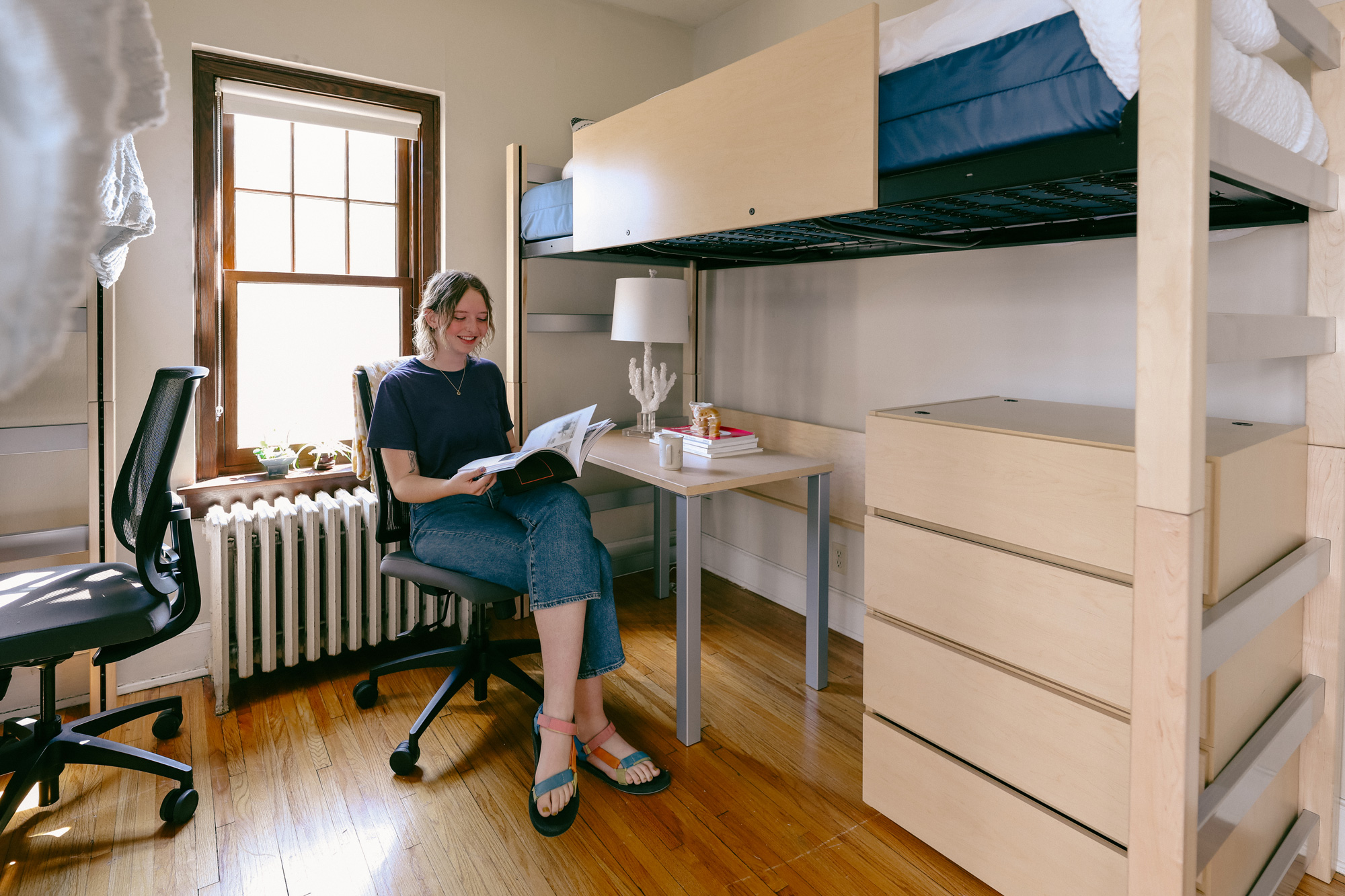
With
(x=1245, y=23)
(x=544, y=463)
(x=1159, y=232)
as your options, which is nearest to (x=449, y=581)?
(x=544, y=463)

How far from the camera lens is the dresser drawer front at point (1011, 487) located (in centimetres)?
131

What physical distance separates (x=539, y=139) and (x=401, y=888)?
258 cm

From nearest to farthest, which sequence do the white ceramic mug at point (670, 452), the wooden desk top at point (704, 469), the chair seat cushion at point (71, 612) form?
the chair seat cushion at point (71, 612)
the wooden desk top at point (704, 469)
the white ceramic mug at point (670, 452)

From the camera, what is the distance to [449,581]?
1974 millimetres

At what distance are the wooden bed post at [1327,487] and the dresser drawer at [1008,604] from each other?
0.63 metres

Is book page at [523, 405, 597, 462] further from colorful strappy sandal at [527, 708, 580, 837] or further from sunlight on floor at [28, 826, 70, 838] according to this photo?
sunlight on floor at [28, 826, 70, 838]

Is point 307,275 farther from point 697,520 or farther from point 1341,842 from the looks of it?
point 1341,842

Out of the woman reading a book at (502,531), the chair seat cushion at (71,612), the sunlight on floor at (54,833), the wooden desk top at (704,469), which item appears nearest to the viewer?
the chair seat cushion at (71,612)

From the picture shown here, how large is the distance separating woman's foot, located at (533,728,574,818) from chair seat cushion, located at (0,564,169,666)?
910 millimetres

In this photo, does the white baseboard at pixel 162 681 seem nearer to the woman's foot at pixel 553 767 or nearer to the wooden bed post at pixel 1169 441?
the woman's foot at pixel 553 767

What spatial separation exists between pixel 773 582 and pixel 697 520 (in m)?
1.21

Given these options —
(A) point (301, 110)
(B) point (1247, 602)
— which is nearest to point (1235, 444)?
(B) point (1247, 602)

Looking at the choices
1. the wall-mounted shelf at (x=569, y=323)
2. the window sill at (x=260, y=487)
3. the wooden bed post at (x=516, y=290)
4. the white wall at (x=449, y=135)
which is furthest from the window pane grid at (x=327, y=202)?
the window sill at (x=260, y=487)

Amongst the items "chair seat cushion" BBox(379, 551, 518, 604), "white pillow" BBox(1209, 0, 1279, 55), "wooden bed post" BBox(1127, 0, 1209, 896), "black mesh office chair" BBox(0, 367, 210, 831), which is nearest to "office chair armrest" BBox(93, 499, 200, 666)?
"black mesh office chair" BBox(0, 367, 210, 831)
